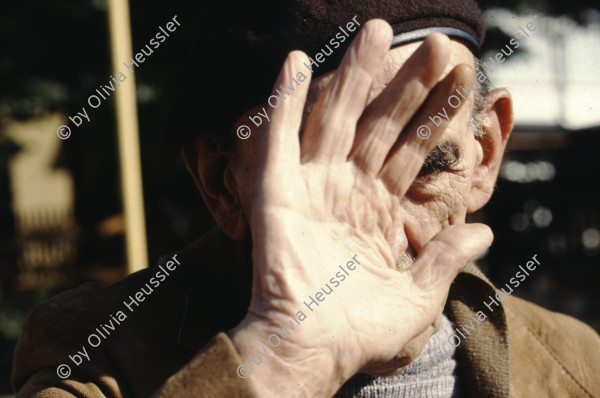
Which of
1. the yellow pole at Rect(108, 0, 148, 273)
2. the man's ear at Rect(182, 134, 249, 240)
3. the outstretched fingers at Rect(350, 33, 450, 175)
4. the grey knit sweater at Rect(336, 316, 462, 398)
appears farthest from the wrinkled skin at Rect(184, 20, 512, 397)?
the yellow pole at Rect(108, 0, 148, 273)

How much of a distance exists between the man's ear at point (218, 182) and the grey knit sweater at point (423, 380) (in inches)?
22.8

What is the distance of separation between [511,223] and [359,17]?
11431 millimetres

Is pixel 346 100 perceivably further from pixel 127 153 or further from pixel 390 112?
pixel 127 153

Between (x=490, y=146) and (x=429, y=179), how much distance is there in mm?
431

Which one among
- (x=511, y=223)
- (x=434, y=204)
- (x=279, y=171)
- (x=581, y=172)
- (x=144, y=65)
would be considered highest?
(x=279, y=171)

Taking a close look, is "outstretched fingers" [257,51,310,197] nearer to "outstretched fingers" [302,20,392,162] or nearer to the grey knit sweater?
"outstretched fingers" [302,20,392,162]

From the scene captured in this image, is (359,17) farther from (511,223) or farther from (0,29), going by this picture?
(511,223)

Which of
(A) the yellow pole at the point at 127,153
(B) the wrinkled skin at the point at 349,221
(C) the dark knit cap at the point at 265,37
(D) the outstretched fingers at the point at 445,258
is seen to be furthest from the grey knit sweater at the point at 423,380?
(A) the yellow pole at the point at 127,153

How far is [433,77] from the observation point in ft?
4.35

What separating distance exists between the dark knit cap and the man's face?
6cm

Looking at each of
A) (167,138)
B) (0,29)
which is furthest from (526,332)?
(0,29)

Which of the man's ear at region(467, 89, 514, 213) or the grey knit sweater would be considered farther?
the man's ear at region(467, 89, 514, 213)

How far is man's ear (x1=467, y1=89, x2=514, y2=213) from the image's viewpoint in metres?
1.94

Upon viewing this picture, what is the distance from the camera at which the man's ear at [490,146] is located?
1944 mm
